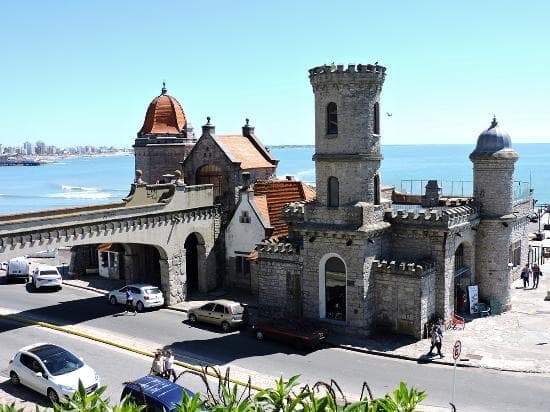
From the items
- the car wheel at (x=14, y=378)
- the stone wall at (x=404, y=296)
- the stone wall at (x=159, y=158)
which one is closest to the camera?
the car wheel at (x=14, y=378)

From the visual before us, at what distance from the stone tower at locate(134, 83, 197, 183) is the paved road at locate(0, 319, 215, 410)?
1463 centimetres

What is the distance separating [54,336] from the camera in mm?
27000

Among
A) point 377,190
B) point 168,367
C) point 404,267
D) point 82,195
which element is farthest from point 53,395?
point 82,195

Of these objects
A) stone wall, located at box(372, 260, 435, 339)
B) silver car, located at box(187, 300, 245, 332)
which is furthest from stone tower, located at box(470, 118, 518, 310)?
silver car, located at box(187, 300, 245, 332)

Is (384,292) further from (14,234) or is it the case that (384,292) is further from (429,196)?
(14,234)

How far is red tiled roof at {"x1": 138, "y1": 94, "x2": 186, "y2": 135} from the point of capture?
40.9 meters

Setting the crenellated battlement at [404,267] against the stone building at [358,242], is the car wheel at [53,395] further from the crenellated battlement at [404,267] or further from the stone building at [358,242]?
the crenellated battlement at [404,267]

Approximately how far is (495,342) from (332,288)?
24.5ft

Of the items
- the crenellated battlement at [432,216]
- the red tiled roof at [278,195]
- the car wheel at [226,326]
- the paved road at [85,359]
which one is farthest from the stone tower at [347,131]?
the paved road at [85,359]

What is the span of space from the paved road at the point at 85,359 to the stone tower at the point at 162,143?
14.6m

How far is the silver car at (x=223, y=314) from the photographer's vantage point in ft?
91.7

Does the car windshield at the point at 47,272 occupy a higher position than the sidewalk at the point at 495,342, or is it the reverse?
the car windshield at the point at 47,272

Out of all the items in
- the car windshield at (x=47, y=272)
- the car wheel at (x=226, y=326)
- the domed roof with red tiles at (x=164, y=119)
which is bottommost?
the car wheel at (x=226, y=326)

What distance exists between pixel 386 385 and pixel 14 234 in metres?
16.3
